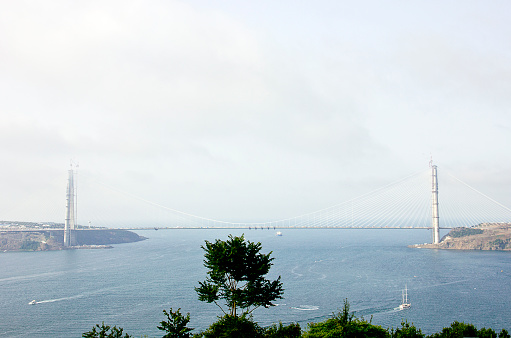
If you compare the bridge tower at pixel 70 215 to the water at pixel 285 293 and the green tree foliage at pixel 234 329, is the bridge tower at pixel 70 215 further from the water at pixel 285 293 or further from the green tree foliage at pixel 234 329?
the green tree foliage at pixel 234 329

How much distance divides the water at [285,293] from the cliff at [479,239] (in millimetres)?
17346

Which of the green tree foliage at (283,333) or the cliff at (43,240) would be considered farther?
the cliff at (43,240)

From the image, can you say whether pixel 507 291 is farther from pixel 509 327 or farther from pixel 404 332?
pixel 404 332

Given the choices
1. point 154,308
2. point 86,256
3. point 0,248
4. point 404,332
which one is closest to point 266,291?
point 404,332

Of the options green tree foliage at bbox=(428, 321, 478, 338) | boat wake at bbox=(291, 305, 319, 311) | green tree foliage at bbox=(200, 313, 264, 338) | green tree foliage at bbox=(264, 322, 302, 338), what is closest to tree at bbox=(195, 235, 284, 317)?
green tree foliage at bbox=(200, 313, 264, 338)

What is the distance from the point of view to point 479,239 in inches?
3408

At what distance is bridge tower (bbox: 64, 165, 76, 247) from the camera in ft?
298

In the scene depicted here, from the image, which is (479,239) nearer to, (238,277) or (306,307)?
(306,307)

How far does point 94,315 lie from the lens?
3366cm

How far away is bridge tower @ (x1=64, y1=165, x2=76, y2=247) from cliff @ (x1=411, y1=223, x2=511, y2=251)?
70886 mm

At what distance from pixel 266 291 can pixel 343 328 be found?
3.09 m

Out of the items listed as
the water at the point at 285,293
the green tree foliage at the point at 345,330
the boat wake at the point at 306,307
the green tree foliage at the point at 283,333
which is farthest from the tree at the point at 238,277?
the boat wake at the point at 306,307

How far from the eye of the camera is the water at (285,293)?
31.8m

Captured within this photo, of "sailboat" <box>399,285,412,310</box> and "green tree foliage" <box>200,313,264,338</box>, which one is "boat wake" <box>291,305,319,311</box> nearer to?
"sailboat" <box>399,285,412,310</box>
